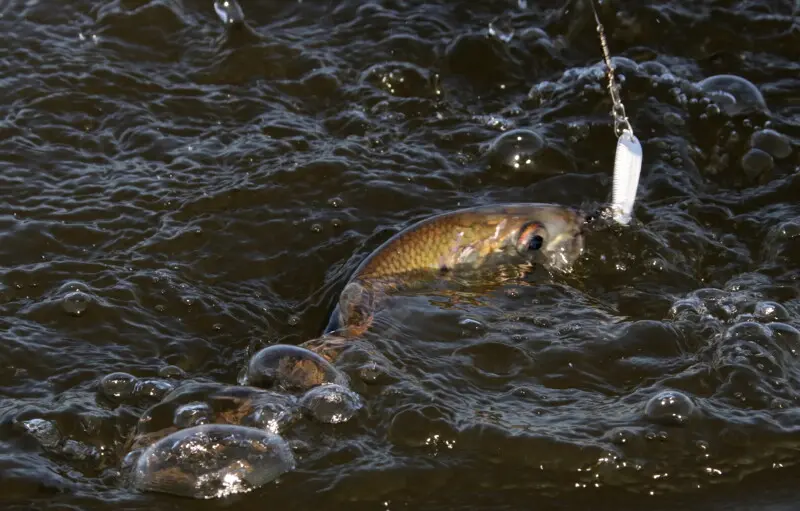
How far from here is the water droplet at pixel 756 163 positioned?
484 centimetres

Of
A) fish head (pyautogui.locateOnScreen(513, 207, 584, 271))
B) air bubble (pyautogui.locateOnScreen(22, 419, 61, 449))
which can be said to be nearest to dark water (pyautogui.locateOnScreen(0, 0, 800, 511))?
air bubble (pyautogui.locateOnScreen(22, 419, 61, 449))

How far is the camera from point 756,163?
4.88 metres

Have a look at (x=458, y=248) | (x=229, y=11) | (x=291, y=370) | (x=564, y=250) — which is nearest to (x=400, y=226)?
(x=458, y=248)

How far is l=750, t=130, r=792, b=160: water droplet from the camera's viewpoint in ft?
16.2

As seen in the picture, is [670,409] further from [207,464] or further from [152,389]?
[152,389]

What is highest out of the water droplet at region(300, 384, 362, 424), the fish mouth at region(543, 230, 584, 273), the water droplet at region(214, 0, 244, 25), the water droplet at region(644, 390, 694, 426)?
the water droplet at region(214, 0, 244, 25)

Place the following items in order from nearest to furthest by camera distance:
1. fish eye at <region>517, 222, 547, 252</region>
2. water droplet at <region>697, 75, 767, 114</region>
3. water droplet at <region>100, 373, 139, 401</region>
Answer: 1. water droplet at <region>100, 373, 139, 401</region>
2. fish eye at <region>517, 222, 547, 252</region>
3. water droplet at <region>697, 75, 767, 114</region>

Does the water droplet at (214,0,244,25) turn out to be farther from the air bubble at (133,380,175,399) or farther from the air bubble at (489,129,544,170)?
the air bubble at (133,380,175,399)

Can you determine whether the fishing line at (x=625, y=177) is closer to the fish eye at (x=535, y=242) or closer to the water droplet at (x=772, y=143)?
the fish eye at (x=535, y=242)

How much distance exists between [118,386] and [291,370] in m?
0.59

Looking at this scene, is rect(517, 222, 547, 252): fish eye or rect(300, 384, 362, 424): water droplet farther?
rect(517, 222, 547, 252): fish eye

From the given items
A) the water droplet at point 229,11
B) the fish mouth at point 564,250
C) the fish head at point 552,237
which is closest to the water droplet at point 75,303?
the fish head at point 552,237

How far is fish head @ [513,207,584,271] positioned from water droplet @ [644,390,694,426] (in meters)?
0.81

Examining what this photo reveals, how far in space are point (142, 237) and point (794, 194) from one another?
2.76m
